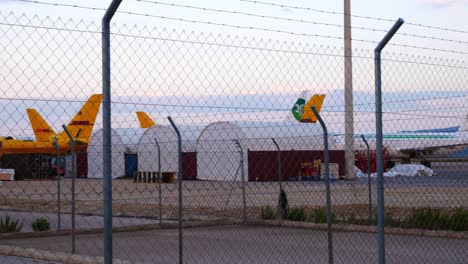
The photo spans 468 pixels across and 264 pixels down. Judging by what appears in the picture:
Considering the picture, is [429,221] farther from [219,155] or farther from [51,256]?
[219,155]

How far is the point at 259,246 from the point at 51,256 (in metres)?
3.43

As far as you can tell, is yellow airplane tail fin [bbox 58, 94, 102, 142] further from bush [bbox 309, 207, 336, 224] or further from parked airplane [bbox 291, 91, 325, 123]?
bush [bbox 309, 207, 336, 224]

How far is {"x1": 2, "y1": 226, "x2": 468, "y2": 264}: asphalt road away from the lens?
38.2 ft

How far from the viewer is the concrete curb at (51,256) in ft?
34.6

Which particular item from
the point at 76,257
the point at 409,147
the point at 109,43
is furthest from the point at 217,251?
the point at 409,147

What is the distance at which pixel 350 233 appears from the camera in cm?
1519

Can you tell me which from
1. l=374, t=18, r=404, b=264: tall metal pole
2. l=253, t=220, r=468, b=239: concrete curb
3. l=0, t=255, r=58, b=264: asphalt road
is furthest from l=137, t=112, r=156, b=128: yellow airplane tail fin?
l=374, t=18, r=404, b=264: tall metal pole

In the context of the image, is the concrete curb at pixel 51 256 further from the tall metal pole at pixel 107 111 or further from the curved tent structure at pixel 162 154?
the curved tent structure at pixel 162 154

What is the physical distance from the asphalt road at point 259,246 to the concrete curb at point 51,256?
33.4 inches

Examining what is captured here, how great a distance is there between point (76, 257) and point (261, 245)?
346cm

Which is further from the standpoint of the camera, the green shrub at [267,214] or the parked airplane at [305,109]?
the green shrub at [267,214]

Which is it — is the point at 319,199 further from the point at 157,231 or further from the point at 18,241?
the point at 18,241

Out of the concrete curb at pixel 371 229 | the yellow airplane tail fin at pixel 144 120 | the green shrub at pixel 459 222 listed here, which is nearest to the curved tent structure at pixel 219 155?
the yellow airplane tail fin at pixel 144 120

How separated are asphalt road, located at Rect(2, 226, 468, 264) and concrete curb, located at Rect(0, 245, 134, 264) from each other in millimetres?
847
